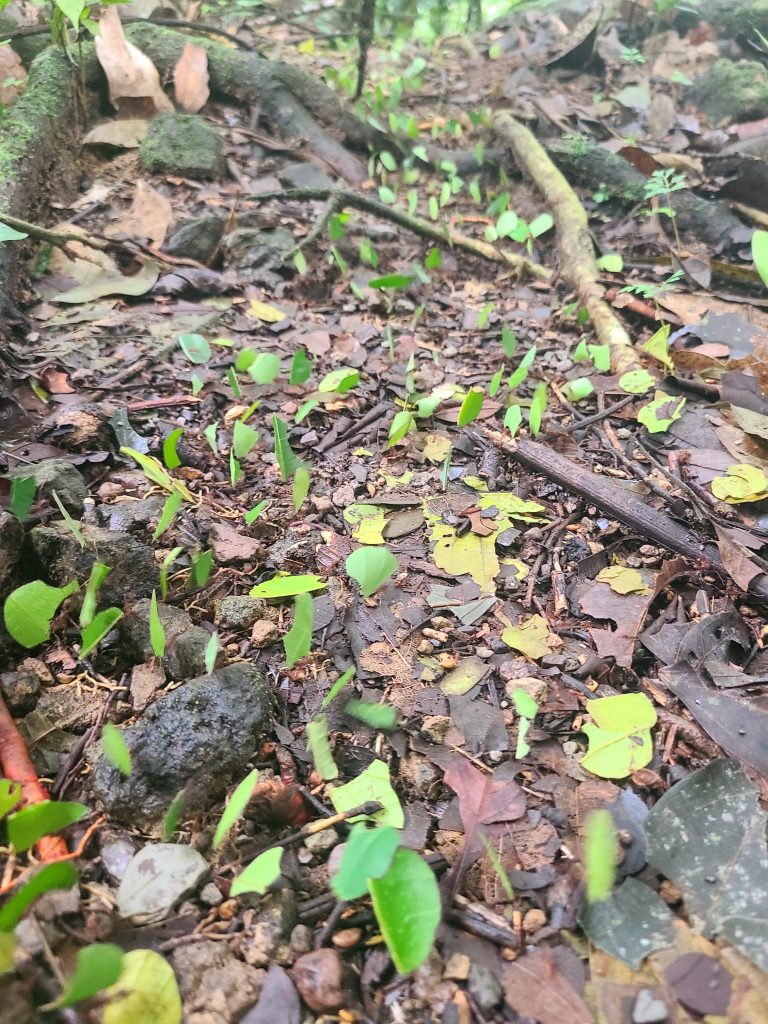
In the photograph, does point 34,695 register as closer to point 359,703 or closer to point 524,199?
point 359,703

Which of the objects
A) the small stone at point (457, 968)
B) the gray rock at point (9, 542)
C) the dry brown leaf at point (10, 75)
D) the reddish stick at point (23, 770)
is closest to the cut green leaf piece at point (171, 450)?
the gray rock at point (9, 542)

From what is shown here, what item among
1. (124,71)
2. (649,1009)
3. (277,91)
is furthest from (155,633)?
(277,91)

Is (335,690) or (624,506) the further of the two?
(624,506)

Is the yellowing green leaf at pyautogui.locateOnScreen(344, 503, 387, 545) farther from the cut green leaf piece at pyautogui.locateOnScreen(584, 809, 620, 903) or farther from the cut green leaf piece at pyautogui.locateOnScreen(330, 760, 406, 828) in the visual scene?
the cut green leaf piece at pyautogui.locateOnScreen(584, 809, 620, 903)

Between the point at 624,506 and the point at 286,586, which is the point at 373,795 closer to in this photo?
the point at 286,586

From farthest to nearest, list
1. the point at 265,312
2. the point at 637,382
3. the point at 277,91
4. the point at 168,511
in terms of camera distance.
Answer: the point at 277,91
the point at 265,312
the point at 637,382
the point at 168,511

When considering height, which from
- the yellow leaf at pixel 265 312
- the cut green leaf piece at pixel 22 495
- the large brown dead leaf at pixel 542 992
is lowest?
the large brown dead leaf at pixel 542 992

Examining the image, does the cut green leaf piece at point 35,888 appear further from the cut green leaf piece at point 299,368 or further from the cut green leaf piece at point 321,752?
the cut green leaf piece at point 299,368

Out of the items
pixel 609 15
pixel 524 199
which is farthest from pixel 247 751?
pixel 609 15
